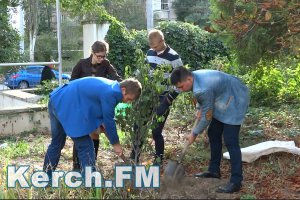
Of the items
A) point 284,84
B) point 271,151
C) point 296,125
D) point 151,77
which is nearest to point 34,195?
point 151,77

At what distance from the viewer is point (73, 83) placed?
4.55m

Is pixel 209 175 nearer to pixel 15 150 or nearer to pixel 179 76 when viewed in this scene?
pixel 179 76

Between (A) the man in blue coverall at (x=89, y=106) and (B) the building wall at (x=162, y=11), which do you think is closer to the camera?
(A) the man in blue coverall at (x=89, y=106)

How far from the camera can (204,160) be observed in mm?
5949

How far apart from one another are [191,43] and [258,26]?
7876 millimetres

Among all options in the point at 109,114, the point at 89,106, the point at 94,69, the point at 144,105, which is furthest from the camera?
the point at 94,69

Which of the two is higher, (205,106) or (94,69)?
(94,69)

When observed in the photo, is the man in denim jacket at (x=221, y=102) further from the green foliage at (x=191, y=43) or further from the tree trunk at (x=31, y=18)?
the green foliage at (x=191, y=43)

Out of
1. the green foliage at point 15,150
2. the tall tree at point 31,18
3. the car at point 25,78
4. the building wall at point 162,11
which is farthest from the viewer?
the building wall at point 162,11

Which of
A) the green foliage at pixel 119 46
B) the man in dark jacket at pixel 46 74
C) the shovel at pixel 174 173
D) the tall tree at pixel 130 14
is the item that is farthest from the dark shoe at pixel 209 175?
the tall tree at pixel 130 14

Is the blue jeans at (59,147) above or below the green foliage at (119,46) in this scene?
below

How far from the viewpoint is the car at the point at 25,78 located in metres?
9.74

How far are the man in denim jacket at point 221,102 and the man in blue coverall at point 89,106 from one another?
0.50 meters

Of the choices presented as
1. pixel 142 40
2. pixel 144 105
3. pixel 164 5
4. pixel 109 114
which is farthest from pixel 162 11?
pixel 109 114
